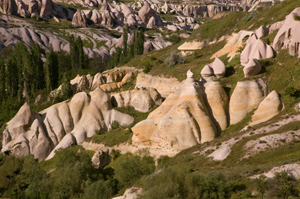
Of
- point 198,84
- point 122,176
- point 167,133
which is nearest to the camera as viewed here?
point 122,176

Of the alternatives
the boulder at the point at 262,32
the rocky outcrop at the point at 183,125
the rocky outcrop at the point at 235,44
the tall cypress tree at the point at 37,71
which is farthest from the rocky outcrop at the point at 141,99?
the tall cypress tree at the point at 37,71

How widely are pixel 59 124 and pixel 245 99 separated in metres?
33.9

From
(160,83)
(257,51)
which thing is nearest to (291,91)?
(257,51)

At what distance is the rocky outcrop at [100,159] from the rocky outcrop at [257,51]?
978 inches

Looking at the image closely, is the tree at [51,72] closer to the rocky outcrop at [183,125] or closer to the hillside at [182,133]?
the hillside at [182,133]

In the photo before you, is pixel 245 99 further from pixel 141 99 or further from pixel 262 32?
pixel 141 99

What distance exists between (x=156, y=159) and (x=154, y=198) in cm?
1883

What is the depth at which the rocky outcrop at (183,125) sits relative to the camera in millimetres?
36500

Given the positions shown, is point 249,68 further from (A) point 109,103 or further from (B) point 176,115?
(A) point 109,103

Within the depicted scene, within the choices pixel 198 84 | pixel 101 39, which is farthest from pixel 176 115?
pixel 101 39

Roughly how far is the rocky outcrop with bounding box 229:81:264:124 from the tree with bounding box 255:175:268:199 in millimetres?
18119

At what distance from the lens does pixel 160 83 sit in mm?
59812

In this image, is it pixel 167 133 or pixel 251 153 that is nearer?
pixel 251 153

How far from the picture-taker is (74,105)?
54.8 metres
